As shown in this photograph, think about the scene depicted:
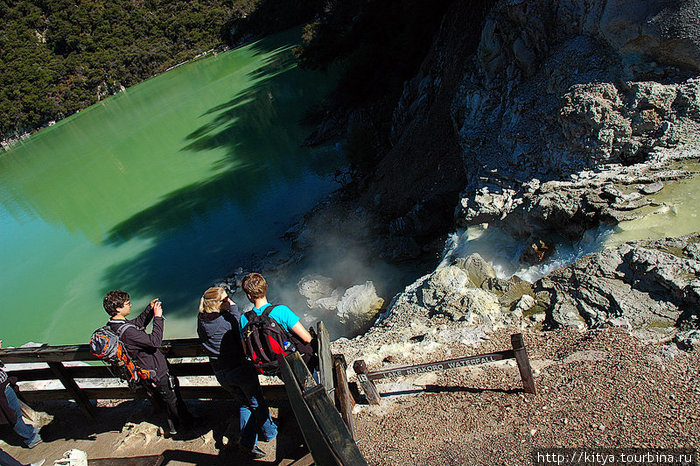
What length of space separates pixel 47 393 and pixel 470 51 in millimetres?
10685

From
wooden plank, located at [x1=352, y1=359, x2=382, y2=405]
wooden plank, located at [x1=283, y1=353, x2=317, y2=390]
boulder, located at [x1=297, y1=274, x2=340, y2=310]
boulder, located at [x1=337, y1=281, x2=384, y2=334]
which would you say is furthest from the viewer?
boulder, located at [x1=297, y1=274, x2=340, y2=310]

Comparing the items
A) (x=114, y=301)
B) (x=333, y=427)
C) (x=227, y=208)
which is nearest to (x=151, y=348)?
(x=114, y=301)

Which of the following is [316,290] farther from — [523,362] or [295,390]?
[295,390]

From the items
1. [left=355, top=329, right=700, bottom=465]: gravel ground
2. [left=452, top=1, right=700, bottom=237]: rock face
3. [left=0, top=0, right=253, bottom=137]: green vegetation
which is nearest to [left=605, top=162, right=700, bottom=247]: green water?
[left=452, top=1, right=700, bottom=237]: rock face

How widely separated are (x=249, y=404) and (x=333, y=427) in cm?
138

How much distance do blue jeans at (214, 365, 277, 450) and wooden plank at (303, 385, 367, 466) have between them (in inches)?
45.7

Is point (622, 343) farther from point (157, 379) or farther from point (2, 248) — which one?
point (2, 248)

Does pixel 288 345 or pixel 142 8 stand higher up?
pixel 142 8

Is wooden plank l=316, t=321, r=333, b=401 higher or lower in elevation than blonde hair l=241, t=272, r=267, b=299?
lower

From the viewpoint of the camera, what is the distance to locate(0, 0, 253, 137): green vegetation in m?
68.7

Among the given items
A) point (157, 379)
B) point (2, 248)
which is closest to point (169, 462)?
point (157, 379)

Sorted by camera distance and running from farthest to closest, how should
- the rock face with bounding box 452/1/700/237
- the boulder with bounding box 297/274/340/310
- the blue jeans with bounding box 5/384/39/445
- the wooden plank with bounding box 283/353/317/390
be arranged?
the boulder with bounding box 297/274/340/310 < the rock face with bounding box 452/1/700/237 < the blue jeans with bounding box 5/384/39/445 < the wooden plank with bounding box 283/353/317/390

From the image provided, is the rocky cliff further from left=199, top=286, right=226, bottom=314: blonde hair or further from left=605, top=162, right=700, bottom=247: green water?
→ left=199, top=286, right=226, bottom=314: blonde hair

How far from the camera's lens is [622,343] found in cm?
447
